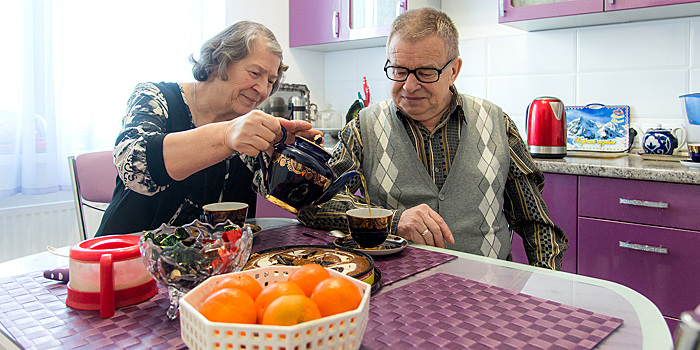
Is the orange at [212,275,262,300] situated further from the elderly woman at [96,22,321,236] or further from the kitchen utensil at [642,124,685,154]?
the kitchen utensil at [642,124,685,154]

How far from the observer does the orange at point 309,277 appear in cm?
60

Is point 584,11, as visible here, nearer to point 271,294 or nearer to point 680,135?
point 680,135

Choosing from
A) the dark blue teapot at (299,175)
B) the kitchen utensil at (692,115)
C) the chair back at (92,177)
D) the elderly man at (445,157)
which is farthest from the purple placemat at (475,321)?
the kitchen utensil at (692,115)

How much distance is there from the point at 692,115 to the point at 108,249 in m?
2.15

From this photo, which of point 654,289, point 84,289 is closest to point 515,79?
point 654,289

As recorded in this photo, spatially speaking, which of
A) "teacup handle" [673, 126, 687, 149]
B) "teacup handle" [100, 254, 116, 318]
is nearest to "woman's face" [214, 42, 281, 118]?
"teacup handle" [100, 254, 116, 318]

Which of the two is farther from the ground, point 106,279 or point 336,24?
point 336,24

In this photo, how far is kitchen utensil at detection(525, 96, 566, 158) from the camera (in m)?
2.15

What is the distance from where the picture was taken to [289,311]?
19.7 inches

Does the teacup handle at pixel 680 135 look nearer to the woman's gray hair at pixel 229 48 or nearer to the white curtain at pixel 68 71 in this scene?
the woman's gray hair at pixel 229 48

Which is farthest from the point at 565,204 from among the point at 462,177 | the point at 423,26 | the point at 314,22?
the point at 314,22

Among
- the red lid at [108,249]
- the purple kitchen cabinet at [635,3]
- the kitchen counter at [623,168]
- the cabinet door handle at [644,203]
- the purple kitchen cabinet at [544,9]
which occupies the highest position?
the purple kitchen cabinet at [544,9]

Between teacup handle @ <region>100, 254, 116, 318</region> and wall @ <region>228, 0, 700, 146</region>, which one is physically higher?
wall @ <region>228, 0, 700, 146</region>

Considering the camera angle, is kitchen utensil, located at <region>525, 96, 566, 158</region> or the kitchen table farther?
kitchen utensil, located at <region>525, 96, 566, 158</region>
